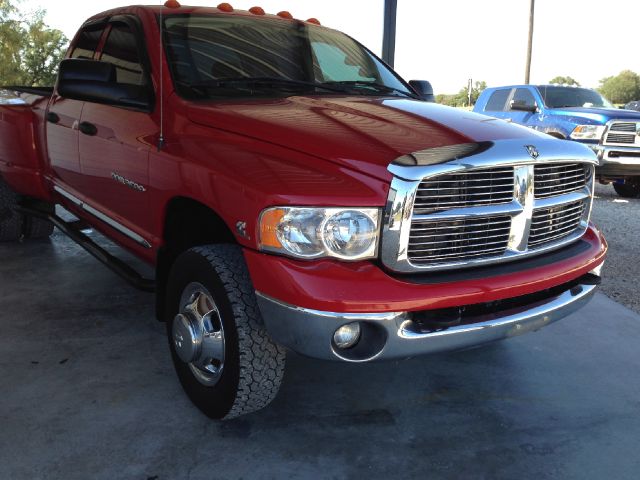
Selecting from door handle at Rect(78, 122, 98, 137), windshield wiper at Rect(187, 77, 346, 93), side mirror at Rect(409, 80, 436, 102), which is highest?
windshield wiper at Rect(187, 77, 346, 93)

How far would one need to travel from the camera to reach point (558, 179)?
252 centimetres

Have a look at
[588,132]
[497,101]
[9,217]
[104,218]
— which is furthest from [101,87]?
[497,101]

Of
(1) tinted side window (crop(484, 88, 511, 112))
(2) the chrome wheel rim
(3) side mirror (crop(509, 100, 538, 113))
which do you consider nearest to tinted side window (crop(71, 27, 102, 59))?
(2) the chrome wheel rim

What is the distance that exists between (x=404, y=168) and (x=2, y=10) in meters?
21.5

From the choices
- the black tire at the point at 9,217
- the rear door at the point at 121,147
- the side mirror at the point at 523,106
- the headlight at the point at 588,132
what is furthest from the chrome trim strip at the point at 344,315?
the side mirror at the point at 523,106

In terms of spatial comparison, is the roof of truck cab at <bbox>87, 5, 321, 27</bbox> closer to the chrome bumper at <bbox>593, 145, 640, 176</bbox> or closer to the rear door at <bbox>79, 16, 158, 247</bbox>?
the rear door at <bbox>79, 16, 158, 247</bbox>

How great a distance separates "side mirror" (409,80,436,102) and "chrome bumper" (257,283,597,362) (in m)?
2.11

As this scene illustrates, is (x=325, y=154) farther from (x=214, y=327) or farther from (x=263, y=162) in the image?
(x=214, y=327)

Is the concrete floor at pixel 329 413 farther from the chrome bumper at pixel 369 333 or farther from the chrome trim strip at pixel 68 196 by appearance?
the chrome trim strip at pixel 68 196

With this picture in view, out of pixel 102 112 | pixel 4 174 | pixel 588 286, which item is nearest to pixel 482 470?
pixel 588 286

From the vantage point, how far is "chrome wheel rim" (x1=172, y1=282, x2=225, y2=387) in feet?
7.91

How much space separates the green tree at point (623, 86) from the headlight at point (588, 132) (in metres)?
55.5

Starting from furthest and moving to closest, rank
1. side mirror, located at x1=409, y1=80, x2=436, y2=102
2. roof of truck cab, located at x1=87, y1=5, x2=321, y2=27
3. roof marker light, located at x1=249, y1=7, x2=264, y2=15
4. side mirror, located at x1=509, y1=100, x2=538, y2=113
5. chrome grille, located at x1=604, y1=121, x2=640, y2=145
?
side mirror, located at x1=509, y1=100, x2=538, y2=113, chrome grille, located at x1=604, y1=121, x2=640, y2=145, side mirror, located at x1=409, y1=80, x2=436, y2=102, roof marker light, located at x1=249, y1=7, x2=264, y2=15, roof of truck cab, located at x1=87, y1=5, x2=321, y2=27

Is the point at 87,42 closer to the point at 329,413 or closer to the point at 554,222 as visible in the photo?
the point at 329,413
